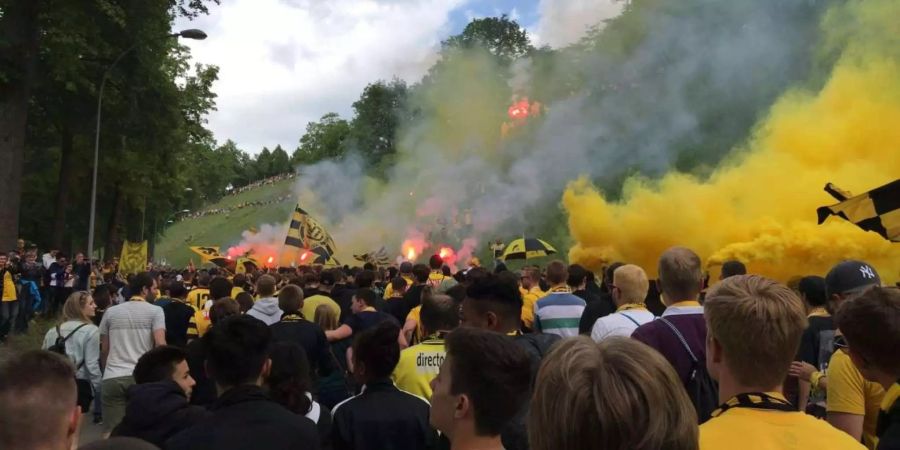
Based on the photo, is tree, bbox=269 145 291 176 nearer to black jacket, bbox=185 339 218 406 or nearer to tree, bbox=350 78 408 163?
tree, bbox=350 78 408 163

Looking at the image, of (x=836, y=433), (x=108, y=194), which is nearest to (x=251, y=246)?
(x=108, y=194)

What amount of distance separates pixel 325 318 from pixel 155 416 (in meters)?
3.57

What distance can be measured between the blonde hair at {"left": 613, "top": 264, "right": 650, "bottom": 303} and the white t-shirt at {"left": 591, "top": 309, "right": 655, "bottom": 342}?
0.20m

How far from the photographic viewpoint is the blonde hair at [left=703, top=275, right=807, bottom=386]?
96.5 inches

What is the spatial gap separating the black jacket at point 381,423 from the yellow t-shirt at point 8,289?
45.9 ft

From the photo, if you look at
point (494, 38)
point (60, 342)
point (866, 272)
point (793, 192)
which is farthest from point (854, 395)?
point (494, 38)

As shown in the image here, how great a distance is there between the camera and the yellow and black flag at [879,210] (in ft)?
24.5

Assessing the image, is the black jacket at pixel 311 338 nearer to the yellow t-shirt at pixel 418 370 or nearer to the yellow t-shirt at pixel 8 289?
the yellow t-shirt at pixel 418 370

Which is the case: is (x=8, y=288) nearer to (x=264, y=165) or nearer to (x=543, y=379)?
(x=543, y=379)

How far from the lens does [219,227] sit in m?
82.0

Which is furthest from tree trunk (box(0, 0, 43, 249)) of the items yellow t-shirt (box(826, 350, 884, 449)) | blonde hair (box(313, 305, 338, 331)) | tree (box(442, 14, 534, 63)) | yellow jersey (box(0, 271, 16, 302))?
tree (box(442, 14, 534, 63))

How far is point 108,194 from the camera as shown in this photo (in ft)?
115

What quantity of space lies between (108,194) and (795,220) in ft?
99.4

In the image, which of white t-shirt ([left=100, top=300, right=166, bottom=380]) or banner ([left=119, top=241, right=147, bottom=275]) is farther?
banner ([left=119, top=241, right=147, bottom=275])
